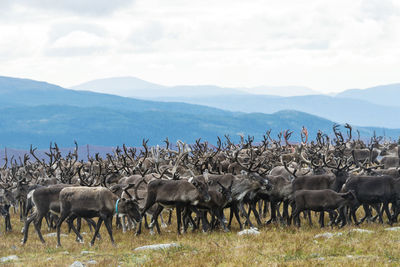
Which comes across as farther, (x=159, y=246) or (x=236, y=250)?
(x=159, y=246)

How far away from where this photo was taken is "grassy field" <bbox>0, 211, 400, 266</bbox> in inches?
462

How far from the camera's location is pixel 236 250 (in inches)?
501

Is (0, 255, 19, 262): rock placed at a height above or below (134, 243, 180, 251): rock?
below

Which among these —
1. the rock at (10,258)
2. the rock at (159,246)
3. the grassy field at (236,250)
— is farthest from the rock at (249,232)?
the rock at (10,258)

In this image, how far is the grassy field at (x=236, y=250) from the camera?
11742mm

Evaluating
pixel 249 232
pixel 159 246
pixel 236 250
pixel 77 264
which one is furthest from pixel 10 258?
pixel 249 232

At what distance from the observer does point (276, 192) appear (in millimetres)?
17156

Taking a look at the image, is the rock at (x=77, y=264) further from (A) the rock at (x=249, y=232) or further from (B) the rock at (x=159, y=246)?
(A) the rock at (x=249, y=232)

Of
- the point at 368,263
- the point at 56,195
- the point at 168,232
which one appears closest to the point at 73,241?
the point at 56,195

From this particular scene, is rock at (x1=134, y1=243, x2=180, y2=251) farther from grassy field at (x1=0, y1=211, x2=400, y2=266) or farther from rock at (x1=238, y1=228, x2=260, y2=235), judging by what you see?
rock at (x1=238, y1=228, x2=260, y2=235)

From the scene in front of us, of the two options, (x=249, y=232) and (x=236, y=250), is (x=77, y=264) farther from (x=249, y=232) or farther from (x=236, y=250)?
(x=249, y=232)

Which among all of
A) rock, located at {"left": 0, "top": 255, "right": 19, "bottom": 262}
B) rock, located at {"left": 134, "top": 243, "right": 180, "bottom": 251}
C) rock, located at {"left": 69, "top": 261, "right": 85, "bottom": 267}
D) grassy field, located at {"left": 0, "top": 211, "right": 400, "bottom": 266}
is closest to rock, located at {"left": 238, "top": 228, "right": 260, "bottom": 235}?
grassy field, located at {"left": 0, "top": 211, "right": 400, "bottom": 266}

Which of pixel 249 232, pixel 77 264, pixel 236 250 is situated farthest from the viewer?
pixel 249 232

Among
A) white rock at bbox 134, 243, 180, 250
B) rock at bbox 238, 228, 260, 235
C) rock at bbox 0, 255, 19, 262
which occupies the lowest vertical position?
rock at bbox 0, 255, 19, 262
